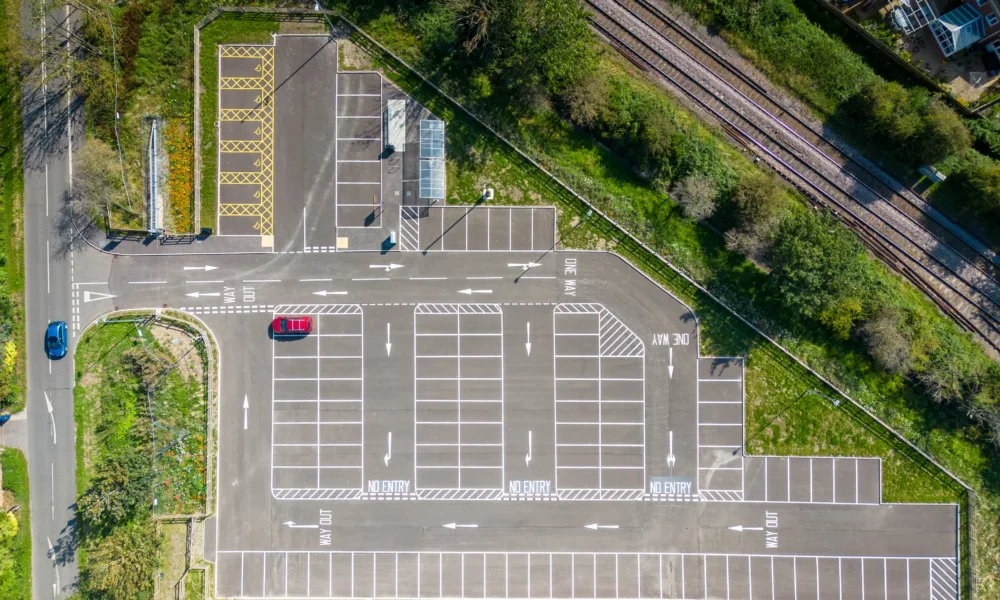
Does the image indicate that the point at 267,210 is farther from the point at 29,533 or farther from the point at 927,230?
the point at 927,230

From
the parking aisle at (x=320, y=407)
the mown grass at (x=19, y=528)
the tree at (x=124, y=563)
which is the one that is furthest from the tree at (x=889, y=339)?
the mown grass at (x=19, y=528)

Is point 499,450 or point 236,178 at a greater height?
point 236,178

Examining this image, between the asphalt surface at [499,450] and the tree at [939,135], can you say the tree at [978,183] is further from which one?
the asphalt surface at [499,450]

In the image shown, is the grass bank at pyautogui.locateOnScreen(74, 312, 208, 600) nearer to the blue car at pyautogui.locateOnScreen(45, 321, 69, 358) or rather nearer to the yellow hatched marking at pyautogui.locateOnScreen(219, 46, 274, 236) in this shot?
the blue car at pyautogui.locateOnScreen(45, 321, 69, 358)

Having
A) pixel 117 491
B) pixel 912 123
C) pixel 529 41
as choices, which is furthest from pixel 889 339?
pixel 117 491

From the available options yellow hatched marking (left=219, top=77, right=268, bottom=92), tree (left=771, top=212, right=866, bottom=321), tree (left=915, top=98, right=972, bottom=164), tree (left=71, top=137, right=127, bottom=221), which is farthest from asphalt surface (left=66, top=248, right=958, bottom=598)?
tree (left=915, top=98, right=972, bottom=164)

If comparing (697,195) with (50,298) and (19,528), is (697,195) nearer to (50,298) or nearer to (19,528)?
(50,298)

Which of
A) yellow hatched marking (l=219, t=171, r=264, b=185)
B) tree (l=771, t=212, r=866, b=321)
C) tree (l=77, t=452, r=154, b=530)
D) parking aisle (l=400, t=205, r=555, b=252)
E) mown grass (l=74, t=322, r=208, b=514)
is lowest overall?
tree (l=77, t=452, r=154, b=530)
